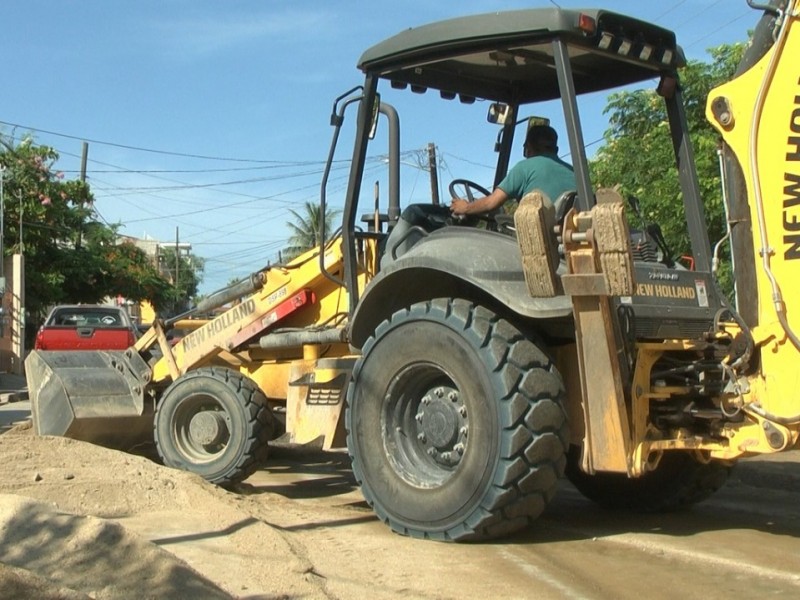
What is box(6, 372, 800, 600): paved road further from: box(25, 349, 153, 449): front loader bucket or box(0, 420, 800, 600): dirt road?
box(25, 349, 153, 449): front loader bucket

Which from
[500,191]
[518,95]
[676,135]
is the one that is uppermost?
[518,95]

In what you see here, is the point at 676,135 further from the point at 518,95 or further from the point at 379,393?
the point at 379,393

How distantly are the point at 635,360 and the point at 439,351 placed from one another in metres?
1.02

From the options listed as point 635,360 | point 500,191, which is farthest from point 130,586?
point 500,191

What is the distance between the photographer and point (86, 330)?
792 inches

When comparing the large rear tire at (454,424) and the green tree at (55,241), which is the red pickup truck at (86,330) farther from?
the large rear tire at (454,424)

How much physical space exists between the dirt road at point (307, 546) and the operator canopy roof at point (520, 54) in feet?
8.80

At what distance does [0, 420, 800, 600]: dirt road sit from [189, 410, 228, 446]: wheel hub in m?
0.54

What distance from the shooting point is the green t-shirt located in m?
5.78

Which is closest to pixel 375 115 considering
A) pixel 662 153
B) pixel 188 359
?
pixel 188 359

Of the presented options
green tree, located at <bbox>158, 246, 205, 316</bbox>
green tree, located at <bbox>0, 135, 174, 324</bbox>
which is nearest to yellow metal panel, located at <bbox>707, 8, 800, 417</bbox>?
green tree, located at <bbox>0, 135, 174, 324</bbox>

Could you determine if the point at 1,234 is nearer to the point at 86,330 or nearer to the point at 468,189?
the point at 86,330

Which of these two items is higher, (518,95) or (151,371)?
(518,95)

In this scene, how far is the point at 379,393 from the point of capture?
226 inches
